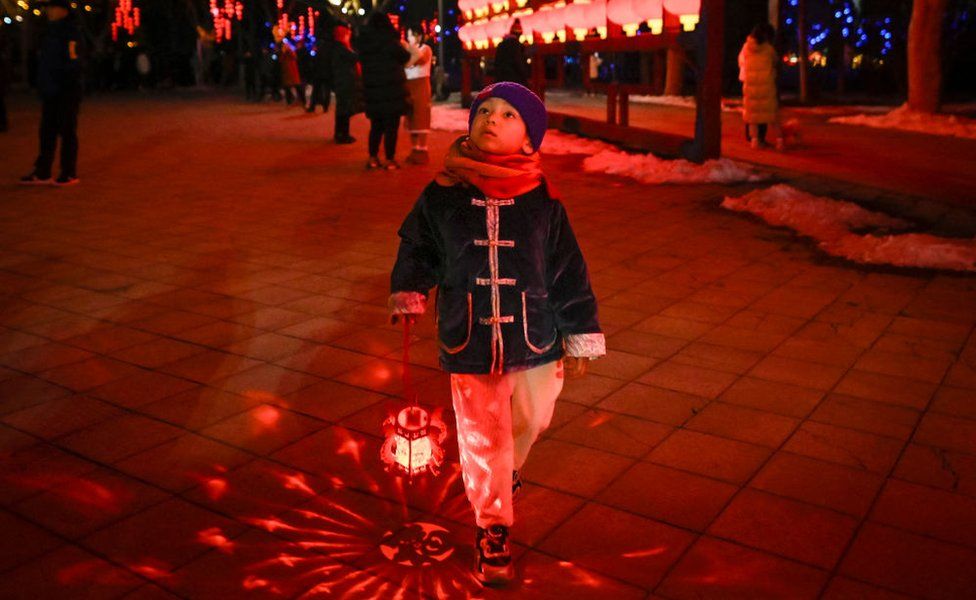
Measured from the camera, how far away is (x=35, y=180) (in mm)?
12047

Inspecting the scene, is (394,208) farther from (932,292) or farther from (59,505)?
(59,505)

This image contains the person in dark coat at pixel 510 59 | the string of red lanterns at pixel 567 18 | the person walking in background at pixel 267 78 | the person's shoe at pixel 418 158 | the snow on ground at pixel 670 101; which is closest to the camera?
the string of red lanterns at pixel 567 18

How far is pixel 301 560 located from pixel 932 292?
17.8 feet

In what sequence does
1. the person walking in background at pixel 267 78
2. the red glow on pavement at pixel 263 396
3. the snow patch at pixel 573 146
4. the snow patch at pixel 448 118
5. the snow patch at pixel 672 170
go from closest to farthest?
1. the red glow on pavement at pixel 263 396
2. the snow patch at pixel 672 170
3. the snow patch at pixel 573 146
4. the snow patch at pixel 448 118
5. the person walking in background at pixel 267 78

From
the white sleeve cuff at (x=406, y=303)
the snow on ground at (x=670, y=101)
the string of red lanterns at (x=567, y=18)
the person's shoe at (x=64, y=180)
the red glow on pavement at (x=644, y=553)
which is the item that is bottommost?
the red glow on pavement at (x=644, y=553)

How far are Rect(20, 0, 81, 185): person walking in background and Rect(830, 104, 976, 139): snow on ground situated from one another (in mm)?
14563

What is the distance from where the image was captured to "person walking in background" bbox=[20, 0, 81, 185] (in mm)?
10969

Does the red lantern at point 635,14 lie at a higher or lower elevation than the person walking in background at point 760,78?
higher

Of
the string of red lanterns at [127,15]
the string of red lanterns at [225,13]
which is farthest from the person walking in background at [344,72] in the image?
the string of red lanterns at [127,15]

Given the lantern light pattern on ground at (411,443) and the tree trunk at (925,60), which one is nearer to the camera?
the lantern light pattern on ground at (411,443)

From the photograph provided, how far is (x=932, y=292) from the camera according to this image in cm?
685

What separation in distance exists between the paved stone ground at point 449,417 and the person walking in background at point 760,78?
604 cm

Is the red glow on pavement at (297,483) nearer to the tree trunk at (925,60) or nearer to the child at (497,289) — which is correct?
the child at (497,289)

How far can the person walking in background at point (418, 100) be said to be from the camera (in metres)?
13.7
